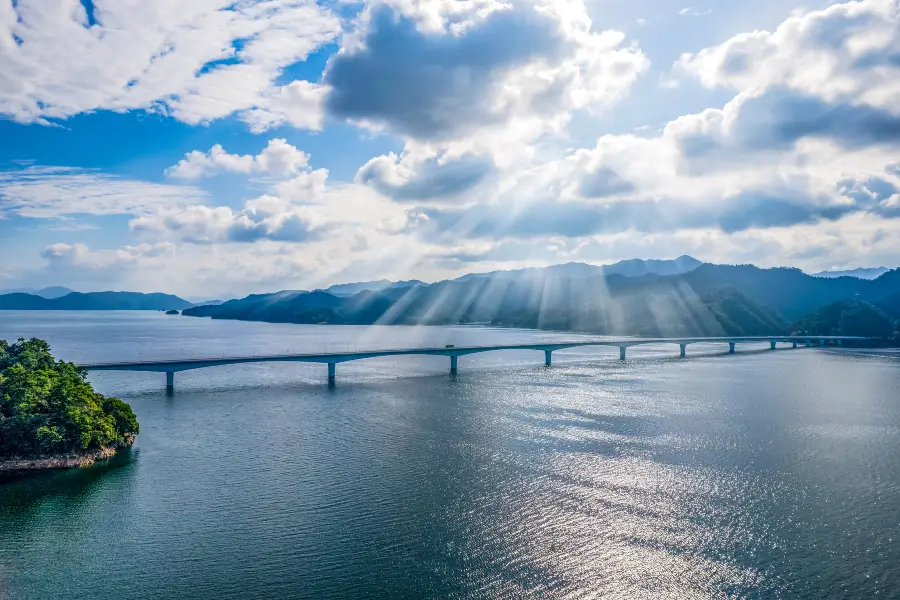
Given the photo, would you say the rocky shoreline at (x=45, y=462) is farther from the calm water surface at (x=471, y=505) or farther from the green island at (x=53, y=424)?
the calm water surface at (x=471, y=505)

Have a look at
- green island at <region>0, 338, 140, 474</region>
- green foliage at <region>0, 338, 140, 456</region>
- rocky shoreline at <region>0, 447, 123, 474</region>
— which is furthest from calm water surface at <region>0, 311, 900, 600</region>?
green foliage at <region>0, 338, 140, 456</region>

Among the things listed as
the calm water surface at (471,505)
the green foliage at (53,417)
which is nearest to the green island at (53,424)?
Result: the green foliage at (53,417)

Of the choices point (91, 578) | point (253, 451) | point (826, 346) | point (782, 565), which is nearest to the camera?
point (91, 578)

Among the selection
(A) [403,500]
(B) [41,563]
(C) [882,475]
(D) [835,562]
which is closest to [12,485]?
(B) [41,563]

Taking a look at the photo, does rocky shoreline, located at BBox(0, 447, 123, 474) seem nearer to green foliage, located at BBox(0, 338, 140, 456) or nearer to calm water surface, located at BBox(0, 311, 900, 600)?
green foliage, located at BBox(0, 338, 140, 456)

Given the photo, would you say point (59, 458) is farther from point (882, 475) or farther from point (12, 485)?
point (882, 475)

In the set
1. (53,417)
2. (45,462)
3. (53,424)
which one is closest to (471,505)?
(45,462)

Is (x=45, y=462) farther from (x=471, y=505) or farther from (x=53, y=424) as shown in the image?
(x=471, y=505)
